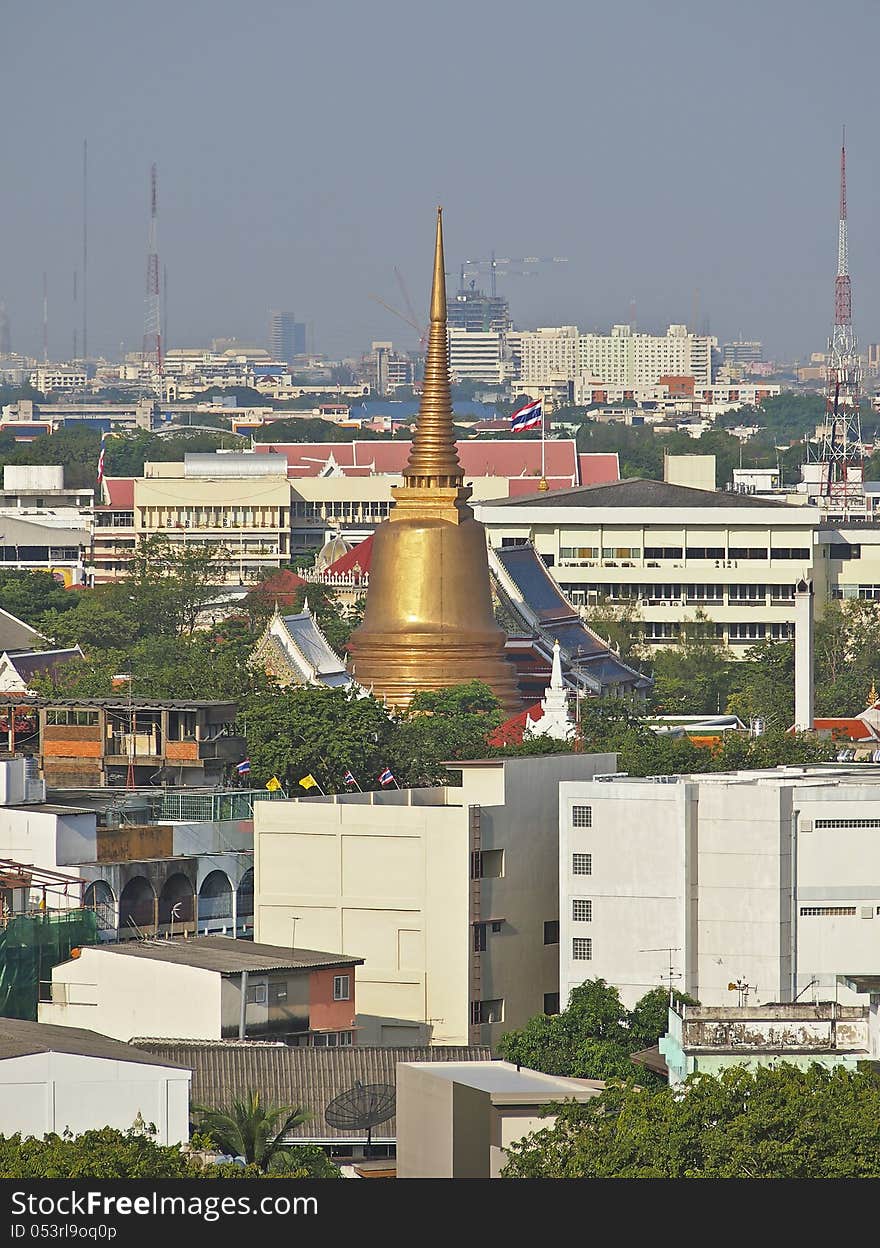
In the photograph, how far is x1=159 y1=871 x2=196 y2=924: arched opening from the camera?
4919 centimetres

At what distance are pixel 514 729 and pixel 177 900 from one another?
23.0 metres

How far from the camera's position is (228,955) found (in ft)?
137

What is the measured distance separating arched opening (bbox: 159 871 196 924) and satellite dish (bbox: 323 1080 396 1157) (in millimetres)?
14152

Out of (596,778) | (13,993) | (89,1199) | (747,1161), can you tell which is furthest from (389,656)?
(89,1199)

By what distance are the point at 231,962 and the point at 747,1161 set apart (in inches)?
590

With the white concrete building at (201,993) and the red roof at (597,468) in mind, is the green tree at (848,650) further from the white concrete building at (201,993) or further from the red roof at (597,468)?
the red roof at (597,468)

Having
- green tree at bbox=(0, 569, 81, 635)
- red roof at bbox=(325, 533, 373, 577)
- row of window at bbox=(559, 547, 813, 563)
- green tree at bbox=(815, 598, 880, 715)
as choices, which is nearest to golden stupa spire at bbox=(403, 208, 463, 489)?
green tree at bbox=(815, 598, 880, 715)

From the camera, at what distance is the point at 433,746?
66188mm

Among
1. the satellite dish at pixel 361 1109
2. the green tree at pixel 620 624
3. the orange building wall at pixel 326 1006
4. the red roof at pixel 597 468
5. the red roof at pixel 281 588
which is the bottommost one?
the satellite dish at pixel 361 1109

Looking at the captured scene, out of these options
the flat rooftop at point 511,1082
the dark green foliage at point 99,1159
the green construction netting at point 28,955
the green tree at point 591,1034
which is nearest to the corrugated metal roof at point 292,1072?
the flat rooftop at point 511,1082

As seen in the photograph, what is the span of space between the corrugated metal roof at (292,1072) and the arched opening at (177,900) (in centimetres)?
1147

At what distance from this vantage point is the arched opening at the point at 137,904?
48406 mm

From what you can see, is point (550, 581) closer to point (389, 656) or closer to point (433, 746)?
point (389, 656)

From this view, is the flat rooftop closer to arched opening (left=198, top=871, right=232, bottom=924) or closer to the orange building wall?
the orange building wall
